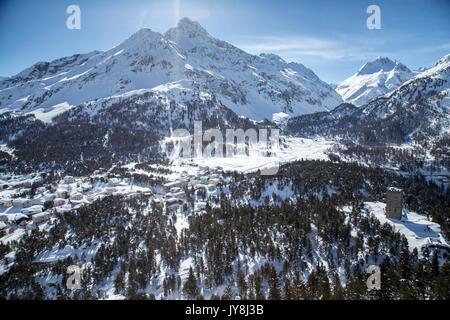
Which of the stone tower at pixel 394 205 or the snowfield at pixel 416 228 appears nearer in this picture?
the snowfield at pixel 416 228

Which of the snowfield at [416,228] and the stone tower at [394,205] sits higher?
the stone tower at [394,205]

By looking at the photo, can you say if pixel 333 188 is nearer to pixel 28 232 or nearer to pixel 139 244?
pixel 139 244

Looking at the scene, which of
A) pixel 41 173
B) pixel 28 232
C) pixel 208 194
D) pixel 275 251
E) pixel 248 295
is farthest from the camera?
pixel 41 173

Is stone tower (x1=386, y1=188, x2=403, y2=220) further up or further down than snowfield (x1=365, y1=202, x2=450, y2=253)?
further up

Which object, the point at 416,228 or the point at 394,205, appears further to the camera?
the point at 394,205

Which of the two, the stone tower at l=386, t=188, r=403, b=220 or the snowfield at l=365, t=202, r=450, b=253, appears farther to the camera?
the stone tower at l=386, t=188, r=403, b=220

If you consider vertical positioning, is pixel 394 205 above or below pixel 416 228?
above

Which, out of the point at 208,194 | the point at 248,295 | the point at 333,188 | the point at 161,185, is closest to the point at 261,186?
the point at 208,194
